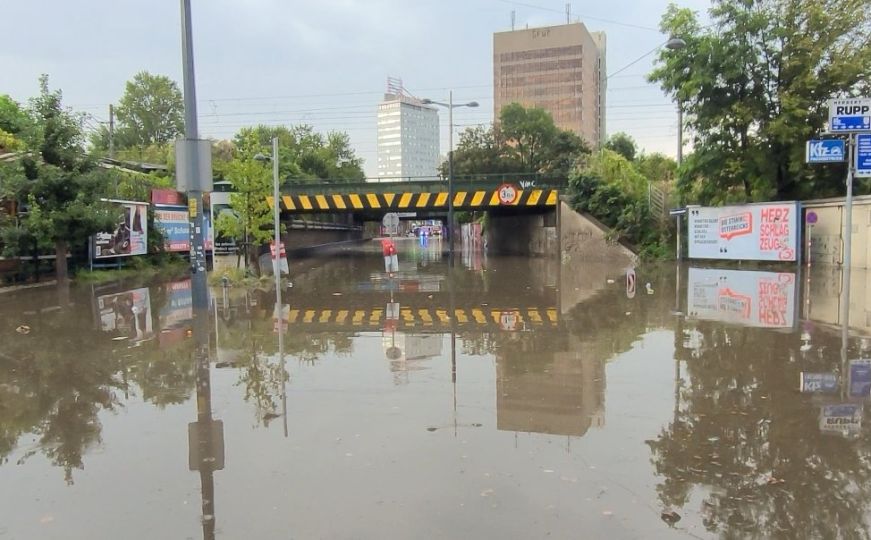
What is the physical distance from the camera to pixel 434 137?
345 feet

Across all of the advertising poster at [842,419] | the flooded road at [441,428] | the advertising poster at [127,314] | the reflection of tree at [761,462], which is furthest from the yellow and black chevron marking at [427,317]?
the advertising poster at [842,419]

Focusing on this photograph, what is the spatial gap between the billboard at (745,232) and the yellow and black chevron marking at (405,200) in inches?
376

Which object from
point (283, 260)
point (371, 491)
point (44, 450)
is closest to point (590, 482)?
point (371, 491)

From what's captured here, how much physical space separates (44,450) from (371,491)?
3.31m

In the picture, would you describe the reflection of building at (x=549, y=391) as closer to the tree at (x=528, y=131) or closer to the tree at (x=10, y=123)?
the tree at (x=10, y=123)

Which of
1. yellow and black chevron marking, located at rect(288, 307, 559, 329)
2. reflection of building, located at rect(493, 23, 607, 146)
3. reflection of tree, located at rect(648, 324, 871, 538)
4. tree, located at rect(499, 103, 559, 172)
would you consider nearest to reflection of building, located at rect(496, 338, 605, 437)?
reflection of tree, located at rect(648, 324, 871, 538)

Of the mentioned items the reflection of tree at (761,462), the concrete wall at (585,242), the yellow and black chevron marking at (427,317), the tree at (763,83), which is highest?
the tree at (763,83)

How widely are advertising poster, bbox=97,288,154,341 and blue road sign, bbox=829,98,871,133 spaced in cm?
1539

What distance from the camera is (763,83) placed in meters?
26.9

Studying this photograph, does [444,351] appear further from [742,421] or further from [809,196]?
[809,196]

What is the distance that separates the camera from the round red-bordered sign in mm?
36156

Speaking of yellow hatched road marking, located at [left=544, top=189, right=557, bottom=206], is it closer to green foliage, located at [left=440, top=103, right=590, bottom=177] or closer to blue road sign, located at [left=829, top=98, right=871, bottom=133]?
blue road sign, located at [left=829, top=98, right=871, bottom=133]

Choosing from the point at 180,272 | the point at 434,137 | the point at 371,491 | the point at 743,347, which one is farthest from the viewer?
the point at 434,137

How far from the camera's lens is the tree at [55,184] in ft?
64.7
